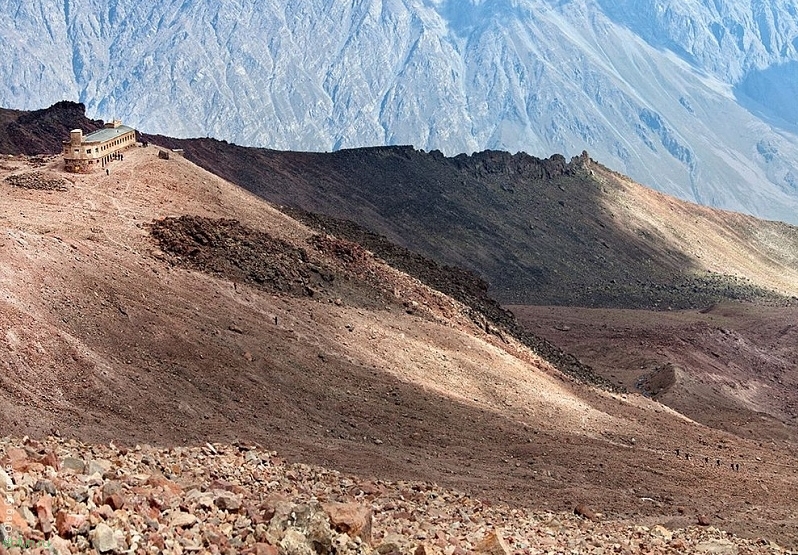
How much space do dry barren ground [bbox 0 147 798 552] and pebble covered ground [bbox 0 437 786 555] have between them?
2.60 feet

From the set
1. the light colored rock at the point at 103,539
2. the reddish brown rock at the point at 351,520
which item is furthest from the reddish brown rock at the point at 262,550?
the light colored rock at the point at 103,539

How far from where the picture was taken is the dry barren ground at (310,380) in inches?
947

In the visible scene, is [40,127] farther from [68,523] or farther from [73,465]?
[68,523]

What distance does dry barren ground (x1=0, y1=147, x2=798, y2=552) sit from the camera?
947 inches

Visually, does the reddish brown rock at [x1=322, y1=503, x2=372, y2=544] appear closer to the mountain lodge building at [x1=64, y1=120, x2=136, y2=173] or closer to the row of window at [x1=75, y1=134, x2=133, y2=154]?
the mountain lodge building at [x1=64, y1=120, x2=136, y2=173]

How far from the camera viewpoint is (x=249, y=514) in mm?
15109

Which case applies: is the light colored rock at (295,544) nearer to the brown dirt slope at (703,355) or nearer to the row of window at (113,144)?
the row of window at (113,144)

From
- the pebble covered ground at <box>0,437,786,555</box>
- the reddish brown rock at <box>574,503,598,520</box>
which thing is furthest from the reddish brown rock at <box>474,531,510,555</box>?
the reddish brown rock at <box>574,503,598,520</box>

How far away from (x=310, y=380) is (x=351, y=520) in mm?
13228

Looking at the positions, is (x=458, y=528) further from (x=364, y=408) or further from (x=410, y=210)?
(x=410, y=210)

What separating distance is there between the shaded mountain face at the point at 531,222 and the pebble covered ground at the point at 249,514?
159ft

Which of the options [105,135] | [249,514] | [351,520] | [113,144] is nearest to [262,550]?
[249,514]

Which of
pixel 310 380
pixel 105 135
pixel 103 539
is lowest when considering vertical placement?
pixel 103 539

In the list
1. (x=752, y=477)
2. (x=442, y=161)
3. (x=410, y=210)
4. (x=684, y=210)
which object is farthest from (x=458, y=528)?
(x=684, y=210)
